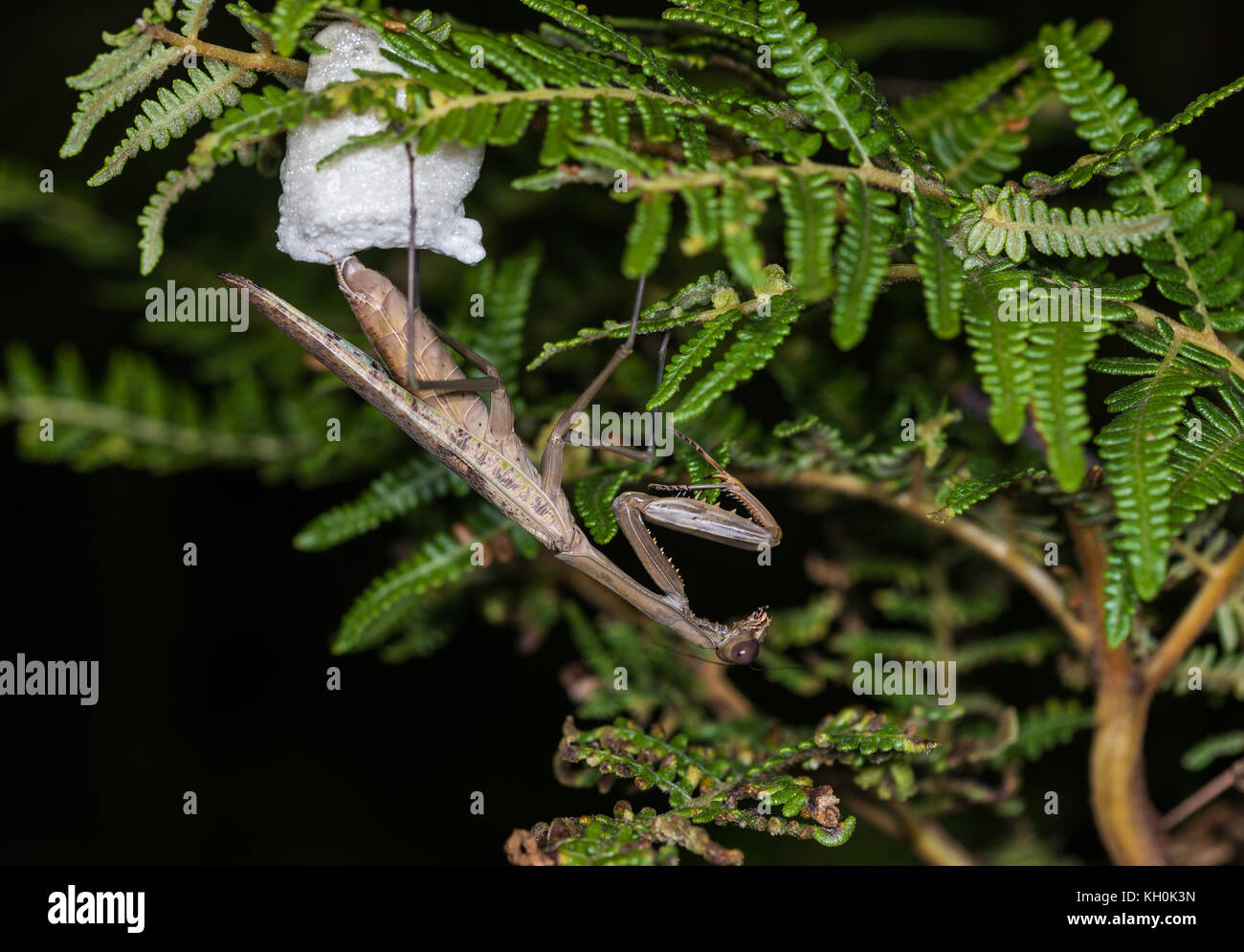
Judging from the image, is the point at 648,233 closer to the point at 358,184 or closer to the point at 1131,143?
the point at 358,184

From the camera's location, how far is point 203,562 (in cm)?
455

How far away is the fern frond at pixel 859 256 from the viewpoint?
1.77m

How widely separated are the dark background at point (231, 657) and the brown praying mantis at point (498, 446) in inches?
60.8

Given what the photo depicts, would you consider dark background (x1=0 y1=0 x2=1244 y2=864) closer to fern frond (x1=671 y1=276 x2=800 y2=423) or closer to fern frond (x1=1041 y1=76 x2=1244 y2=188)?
fern frond (x1=671 y1=276 x2=800 y2=423)

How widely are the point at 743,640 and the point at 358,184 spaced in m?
1.70

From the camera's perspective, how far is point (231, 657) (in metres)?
4.53

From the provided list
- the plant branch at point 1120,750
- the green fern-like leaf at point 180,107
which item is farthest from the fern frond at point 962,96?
the green fern-like leaf at point 180,107

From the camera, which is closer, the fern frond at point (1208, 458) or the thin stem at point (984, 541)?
the fern frond at point (1208, 458)

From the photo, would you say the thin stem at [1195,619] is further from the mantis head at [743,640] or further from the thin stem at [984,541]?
the mantis head at [743,640]

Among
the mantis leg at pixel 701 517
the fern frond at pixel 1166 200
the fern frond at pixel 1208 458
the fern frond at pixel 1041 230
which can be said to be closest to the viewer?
the fern frond at pixel 1208 458

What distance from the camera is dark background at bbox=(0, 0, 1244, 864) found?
432 cm

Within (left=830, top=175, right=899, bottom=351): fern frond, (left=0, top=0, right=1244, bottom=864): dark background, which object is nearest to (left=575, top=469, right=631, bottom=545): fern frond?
(left=830, top=175, right=899, bottom=351): fern frond

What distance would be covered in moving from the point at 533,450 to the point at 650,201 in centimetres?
171
